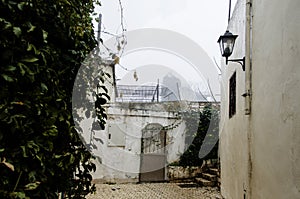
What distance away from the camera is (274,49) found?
246 cm

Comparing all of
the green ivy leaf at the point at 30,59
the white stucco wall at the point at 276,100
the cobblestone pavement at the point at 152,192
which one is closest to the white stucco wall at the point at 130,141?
the cobblestone pavement at the point at 152,192

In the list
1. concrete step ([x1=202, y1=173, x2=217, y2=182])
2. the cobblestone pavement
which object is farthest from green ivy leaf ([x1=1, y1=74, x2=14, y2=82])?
concrete step ([x1=202, y1=173, x2=217, y2=182])

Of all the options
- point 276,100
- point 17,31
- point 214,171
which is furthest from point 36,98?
point 214,171

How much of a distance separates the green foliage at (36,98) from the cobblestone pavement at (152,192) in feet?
14.6

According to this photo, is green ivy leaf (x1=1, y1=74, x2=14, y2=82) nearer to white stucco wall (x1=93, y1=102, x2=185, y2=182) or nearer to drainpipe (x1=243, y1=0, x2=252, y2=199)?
drainpipe (x1=243, y1=0, x2=252, y2=199)

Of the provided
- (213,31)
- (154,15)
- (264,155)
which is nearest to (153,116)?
(213,31)

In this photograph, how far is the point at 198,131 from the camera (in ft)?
27.7

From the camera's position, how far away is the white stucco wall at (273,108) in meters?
1.96

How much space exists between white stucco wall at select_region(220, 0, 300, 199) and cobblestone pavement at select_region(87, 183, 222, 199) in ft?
8.42

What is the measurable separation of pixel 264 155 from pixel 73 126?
6.10 ft

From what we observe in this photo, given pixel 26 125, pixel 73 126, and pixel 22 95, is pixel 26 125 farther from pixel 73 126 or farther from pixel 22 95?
pixel 73 126

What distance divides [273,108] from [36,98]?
77.8 inches

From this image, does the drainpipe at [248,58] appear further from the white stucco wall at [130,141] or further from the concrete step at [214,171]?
the white stucco wall at [130,141]

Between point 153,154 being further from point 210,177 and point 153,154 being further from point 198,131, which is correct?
point 210,177
